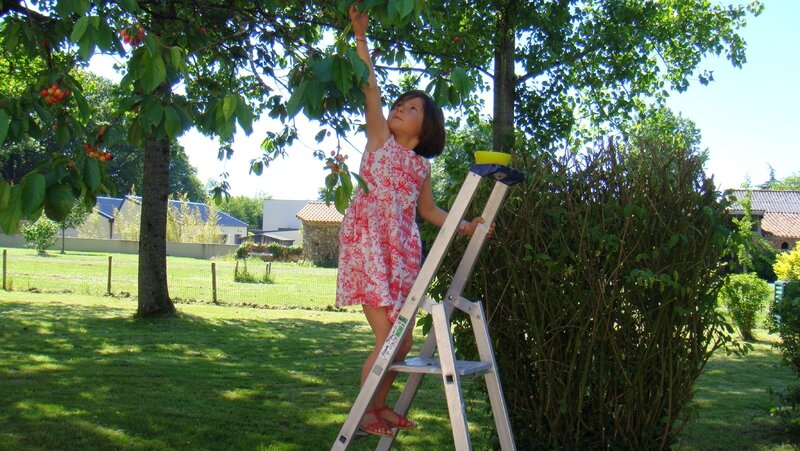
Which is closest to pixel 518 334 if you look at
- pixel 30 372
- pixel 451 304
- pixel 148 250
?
pixel 451 304

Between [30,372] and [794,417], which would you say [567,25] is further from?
[30,372]

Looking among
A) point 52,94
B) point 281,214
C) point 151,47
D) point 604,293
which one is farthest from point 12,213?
point 281,214

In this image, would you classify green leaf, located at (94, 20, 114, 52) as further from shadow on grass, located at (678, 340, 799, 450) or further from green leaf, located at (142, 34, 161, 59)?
shadow on grass, located at (678, 340, 799, 450)

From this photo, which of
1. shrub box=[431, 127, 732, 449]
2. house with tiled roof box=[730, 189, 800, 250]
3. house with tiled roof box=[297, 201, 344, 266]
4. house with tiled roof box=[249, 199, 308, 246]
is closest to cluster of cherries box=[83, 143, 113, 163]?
shrub box=[431, 127, 732, 449]

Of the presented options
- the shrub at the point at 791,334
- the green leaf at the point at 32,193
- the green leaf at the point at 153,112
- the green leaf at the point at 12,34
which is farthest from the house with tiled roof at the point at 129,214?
the green leaf at the point at 32,193

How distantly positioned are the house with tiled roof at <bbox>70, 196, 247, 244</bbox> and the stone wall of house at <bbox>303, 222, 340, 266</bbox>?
345 inches

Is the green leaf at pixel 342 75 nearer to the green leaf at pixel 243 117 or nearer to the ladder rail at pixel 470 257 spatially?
the green leaf at pixel 243 117

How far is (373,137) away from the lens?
339cm

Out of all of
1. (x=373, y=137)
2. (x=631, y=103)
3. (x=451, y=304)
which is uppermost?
(x=631, y=103)

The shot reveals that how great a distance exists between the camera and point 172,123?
3.21m

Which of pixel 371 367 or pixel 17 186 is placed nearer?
pixel 17 186

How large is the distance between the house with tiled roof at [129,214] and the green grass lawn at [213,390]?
131 feet

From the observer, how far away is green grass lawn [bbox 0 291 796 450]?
5.47 metres

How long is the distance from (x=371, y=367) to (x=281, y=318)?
40.6 ft
